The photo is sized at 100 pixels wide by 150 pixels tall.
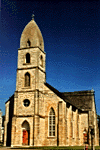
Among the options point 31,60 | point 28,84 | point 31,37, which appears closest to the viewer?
point 28,84

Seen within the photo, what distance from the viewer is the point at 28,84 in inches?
1631

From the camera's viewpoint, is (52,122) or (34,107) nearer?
(34,107)

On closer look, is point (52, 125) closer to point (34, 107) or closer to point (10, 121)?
point (34, 107)

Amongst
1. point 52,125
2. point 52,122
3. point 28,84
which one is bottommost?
point 52,125

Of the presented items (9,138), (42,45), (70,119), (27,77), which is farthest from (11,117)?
(42,45)

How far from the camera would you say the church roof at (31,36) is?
4275 cm

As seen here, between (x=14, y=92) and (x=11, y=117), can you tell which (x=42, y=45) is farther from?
(x=11, y=117)

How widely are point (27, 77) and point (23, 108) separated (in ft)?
18.7

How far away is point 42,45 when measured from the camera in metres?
44.9

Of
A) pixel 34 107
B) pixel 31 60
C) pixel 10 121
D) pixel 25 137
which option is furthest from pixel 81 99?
pixel 25 137

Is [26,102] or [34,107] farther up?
[26,102]

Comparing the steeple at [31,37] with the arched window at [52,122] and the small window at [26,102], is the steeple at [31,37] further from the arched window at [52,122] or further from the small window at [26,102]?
the arched window at [52,122]

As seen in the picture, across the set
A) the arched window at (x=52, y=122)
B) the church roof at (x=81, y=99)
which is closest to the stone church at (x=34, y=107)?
the arched window at (x=52, y=122)

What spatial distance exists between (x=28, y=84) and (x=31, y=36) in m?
8.98
